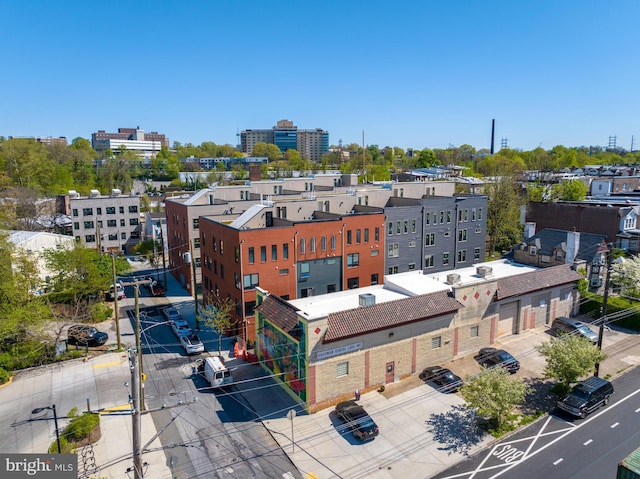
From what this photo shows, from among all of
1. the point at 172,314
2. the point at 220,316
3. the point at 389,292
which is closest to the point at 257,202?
the point at 172,314

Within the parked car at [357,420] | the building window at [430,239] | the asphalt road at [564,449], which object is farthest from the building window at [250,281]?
the building window at [430,239]

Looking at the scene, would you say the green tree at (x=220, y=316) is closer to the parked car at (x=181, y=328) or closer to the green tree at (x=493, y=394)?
the parked car at (x=181, y=328)

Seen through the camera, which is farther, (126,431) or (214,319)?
(214,319)

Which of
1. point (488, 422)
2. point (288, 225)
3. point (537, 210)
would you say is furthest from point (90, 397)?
point (537, 210)

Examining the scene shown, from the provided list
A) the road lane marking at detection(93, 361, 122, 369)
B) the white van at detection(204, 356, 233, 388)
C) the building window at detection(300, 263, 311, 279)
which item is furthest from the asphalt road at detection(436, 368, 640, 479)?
the road lane marking at detection(93, 361, 122, 369)

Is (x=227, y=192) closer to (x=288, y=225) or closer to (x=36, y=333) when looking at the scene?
(x=288, y=225)
